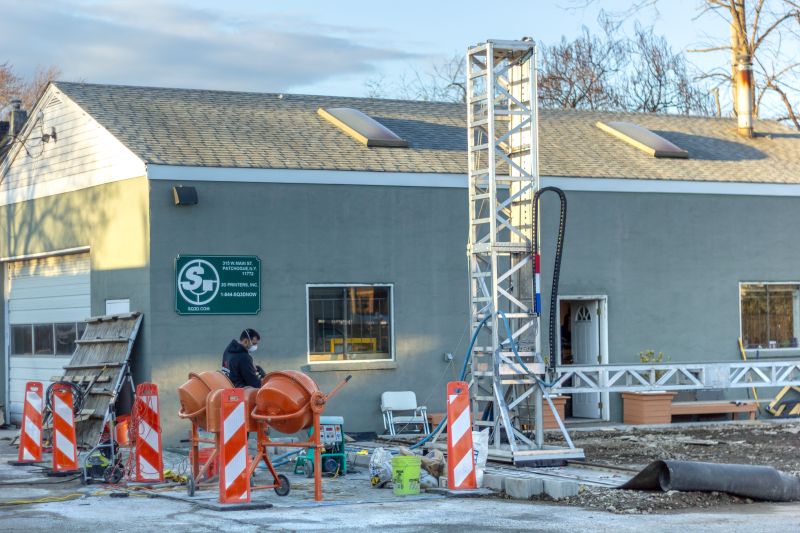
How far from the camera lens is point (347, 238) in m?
20.5

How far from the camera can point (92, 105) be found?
2116 centimetres

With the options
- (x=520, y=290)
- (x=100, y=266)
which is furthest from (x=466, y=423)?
(x=100, y=266)

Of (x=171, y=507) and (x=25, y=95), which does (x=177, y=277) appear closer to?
(x=171, y=507)

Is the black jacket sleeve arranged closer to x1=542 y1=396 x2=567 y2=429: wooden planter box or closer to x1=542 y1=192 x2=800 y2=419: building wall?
x1=542 y1=396 x2=567 y2=429: wooden planter box

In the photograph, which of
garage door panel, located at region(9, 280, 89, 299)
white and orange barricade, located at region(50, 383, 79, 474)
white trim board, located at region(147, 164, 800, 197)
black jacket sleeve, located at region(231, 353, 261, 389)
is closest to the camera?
black jacket sleeve, located at region(231, 353, 261, 389)

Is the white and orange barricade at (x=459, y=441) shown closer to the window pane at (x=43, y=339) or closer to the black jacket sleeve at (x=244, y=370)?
the black jacket sleeve at (x=244, y=370)

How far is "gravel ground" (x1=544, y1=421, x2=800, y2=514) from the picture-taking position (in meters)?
12.9

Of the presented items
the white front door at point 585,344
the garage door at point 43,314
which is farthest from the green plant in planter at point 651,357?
the garage door at point 43,314

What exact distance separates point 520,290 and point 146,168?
20.2ft

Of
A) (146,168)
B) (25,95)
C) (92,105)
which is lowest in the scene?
(146,168)

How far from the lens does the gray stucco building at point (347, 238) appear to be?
767 inches

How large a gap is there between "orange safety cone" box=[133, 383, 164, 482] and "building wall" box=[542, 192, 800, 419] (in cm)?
884

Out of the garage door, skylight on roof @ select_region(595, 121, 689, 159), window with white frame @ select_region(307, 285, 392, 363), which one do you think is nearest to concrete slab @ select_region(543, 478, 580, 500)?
window with white frame @ select_region(307, 285, 392, 363)

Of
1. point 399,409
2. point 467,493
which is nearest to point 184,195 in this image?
point 399,409
